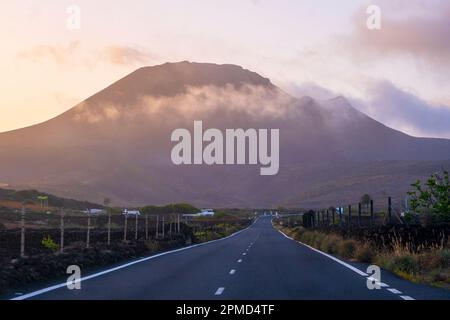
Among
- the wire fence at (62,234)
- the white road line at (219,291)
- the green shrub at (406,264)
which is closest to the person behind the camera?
the white road line at (219,291)

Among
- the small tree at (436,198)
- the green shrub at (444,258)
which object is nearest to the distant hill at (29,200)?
the small tree at (436,198)

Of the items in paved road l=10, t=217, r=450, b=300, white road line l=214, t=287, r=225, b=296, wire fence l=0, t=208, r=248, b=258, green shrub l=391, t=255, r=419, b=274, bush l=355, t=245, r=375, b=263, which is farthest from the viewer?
wire fence l=0, t=208, r=248, b=258

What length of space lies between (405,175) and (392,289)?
6277 inches

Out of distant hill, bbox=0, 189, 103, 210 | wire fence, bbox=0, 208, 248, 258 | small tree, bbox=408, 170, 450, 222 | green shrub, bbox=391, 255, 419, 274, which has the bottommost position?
green shrub, bbox=391, 255, 419, 274

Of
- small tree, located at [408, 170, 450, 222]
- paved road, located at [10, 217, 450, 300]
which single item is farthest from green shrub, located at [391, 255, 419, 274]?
small tree, located at [408, 170, 450, 222]

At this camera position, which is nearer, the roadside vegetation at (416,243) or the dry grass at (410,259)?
the dry grass at (410,259)

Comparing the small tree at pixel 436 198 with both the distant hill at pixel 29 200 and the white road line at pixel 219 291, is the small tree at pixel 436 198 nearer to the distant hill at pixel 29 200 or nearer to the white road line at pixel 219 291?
the white road line at pixel 219 291

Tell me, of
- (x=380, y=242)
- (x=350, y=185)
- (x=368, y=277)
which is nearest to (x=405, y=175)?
(x=350, y=185)

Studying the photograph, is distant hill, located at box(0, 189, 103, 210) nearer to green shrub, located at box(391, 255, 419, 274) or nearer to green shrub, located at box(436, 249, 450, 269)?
green shrub, located at box(391, 255, 419, 274)

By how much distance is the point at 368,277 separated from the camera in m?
22.4

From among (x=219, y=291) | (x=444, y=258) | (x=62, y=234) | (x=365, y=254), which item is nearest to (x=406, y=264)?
(x=444, y=258)

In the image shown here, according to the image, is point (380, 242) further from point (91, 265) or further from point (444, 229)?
point (91, 265)

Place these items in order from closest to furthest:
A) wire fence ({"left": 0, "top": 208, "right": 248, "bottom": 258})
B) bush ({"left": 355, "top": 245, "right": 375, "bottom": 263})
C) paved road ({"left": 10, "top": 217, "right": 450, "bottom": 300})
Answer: paved road ({"left": 10, "top": 217, "right": 450, "bottom": 300}) → bush ({"left": 355, "top": 245, "right": 375, "bottom": 263}) → wire fence ({"left": 0, "top": 208, "right": 248, "bottom": 258})

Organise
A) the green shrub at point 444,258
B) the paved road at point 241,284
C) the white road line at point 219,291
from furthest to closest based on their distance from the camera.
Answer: the green shrub at point 444,258 < the white road line at point 219,291 < the paved road at point 241,284
